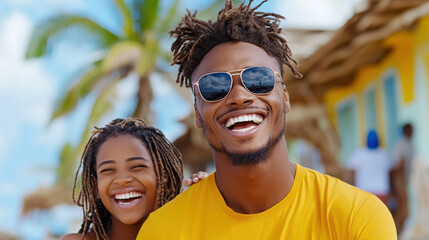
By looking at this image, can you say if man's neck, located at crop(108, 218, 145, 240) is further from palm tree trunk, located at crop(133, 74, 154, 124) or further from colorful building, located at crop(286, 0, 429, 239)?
palm tree trunk, located at crop(133, 74, 154, 124)

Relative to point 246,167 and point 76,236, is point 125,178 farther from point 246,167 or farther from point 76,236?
point 246,167

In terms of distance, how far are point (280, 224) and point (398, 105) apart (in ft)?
24.4

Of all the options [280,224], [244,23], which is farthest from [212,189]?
[244,23]

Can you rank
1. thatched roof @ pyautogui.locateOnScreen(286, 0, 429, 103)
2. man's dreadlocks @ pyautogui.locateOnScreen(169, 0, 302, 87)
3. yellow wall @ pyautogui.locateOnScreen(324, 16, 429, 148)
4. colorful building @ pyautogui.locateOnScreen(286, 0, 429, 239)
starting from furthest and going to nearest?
1. yellow wall @ pyautogui.locateOnScreen(324, 16, 429, 148)
2. colorful building @ pyautogui.locateOnScreen(286, 0, 429, 239)
3. thatched roof @ pyautogui.locateOnScreen(286, 0, 429, 103)
4. man's dreadlocks @ pyautogui.locateOnScreen(169, 0, 302, 87)

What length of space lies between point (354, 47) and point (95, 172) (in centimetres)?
609

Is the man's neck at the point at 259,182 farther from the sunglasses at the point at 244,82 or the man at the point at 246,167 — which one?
the sunglasses at the point at 244,82

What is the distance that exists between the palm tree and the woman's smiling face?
9.88 metres

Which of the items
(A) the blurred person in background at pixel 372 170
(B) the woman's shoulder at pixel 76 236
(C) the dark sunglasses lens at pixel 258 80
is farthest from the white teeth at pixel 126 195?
(A) the blurred person in background at pixel 372 170

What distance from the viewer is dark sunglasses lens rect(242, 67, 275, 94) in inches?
102

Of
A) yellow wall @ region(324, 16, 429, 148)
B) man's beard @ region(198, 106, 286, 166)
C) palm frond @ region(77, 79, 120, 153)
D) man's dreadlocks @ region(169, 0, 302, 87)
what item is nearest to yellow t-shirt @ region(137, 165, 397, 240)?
man's beard @ region(198, 106, 286, 166)

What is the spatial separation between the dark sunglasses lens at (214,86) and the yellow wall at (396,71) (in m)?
6.64

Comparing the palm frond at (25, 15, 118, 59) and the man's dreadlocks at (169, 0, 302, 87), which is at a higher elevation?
the palm frond at (25, 15, 118, 59)

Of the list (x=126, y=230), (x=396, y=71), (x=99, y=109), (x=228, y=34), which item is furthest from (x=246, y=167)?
(x=99, y=109)

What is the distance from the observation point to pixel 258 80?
2596mm
